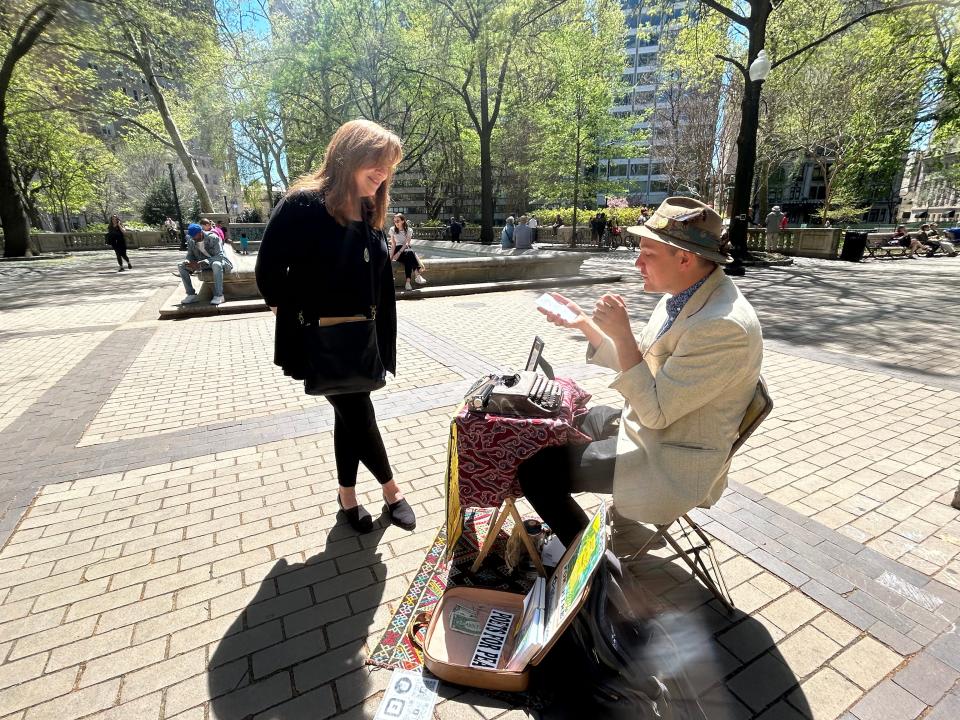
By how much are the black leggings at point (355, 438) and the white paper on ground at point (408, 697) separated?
3.85 ft

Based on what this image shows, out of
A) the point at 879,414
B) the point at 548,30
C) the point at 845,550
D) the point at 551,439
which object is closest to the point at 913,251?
the point at 548,30

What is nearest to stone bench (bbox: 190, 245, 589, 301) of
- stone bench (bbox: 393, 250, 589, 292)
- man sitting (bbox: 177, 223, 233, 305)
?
stone bench (bbox: 393, 250, 589, 292)

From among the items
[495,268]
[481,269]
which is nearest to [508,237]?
[495,268]

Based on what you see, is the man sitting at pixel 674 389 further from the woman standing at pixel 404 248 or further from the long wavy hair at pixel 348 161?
the woman standing at pixel 404 248

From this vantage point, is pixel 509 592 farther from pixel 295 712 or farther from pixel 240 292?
pixel 240 292

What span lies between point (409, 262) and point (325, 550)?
381 inches

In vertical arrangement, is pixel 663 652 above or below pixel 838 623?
above

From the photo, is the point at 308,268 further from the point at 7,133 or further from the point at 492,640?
the point at 7,133

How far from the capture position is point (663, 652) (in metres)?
1.62

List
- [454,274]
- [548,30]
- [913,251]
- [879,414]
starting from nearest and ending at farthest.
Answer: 1. [879,414]
2. [454,274]
3. [548,30]
4. [913,251]

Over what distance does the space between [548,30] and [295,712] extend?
20856 millimetres

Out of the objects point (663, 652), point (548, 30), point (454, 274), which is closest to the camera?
point (663, 652)

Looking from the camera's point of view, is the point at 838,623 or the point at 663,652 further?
the point at 838,623

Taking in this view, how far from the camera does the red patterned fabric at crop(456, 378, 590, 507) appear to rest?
2086mm
